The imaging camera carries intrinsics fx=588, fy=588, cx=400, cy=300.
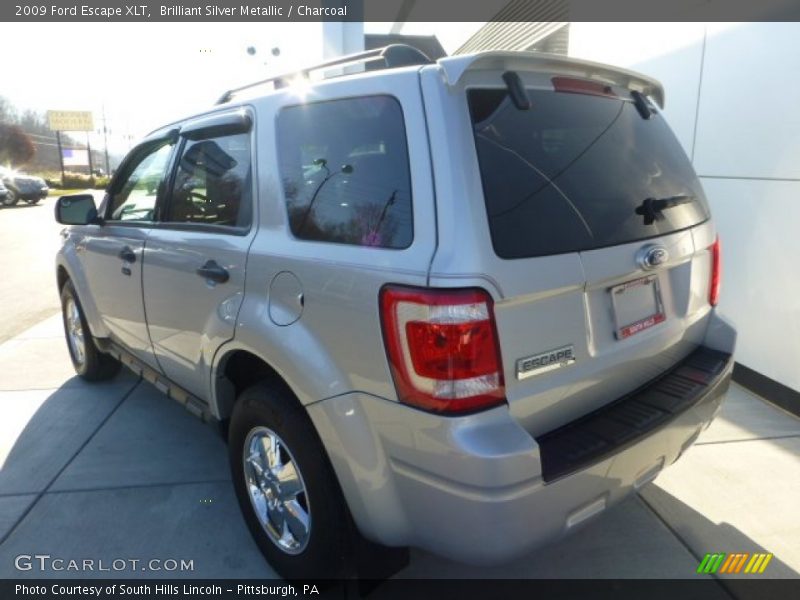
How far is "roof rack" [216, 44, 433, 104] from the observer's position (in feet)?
6.72

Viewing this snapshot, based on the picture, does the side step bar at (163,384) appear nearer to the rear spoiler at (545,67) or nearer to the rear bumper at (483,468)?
the rear bumper at (483,468)

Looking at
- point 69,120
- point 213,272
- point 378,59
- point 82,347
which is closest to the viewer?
point 378,59

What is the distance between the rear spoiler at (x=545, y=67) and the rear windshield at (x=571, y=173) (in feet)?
0.26

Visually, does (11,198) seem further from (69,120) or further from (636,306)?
(69,120)

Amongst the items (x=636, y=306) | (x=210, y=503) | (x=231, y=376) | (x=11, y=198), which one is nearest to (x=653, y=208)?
(x=636, y=306)

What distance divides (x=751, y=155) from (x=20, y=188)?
29.2 meters

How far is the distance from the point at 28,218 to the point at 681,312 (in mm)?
23083

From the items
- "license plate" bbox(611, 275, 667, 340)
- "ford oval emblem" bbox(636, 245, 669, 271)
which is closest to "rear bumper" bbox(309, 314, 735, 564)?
"license plate" bbox(611, 275, 667, 340)

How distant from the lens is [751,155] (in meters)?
4.18

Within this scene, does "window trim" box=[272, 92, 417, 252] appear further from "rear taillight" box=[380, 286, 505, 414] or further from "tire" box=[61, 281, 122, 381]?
"tire" box=[61, 281, 122, 381]

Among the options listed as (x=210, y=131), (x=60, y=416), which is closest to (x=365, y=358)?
(x=210, y=131)

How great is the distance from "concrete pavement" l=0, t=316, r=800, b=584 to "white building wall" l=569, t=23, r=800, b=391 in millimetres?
601

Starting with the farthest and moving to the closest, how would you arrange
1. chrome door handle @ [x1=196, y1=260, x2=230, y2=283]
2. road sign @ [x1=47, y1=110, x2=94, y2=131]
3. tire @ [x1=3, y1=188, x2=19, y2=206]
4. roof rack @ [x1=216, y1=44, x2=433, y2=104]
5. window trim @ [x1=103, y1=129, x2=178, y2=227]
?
road sign @ [x1=47, y1=110, x2=94, y2=131] < tire @ [x1=3, y1=188, x2=19, y2=206] < window trim @ [x1=103, y1=129, x2=178, y2=227] < chrome door handle @ [x1=196, y1=260, x2=230, y2=283] < roof rack @ [x1=216, y1=44, x2=433, y2=104]

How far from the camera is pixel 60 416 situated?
4086 mm
